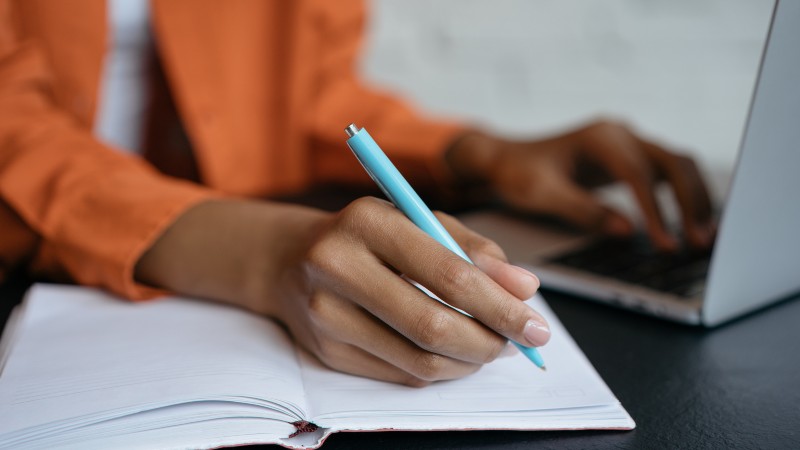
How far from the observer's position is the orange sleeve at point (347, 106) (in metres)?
0.96

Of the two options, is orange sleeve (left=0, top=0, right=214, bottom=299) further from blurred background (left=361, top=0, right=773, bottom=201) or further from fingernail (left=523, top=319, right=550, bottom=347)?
blurred background (left=361, top=0, right=773, bottom=201)

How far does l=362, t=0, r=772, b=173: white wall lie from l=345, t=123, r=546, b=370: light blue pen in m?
1.18

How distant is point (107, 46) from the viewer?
813 mm

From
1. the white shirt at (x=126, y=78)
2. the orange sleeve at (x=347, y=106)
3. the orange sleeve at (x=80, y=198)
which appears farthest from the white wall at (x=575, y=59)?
the orange sleeve at (x=80, y=198)

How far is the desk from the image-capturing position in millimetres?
387

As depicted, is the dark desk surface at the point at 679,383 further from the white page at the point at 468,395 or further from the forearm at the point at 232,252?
the forearm at the point at 232,252

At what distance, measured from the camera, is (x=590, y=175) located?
0.82 metres

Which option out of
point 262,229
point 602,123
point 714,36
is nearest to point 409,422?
point 262,229

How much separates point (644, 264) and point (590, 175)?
222 millimetres

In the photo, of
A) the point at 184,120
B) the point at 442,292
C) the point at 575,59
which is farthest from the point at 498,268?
the point at 575,59

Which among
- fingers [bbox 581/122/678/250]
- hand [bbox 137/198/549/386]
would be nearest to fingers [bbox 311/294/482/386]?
hand [bbox 137/198/549/386]

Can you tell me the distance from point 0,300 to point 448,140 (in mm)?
548

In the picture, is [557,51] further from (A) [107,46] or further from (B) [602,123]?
(A) [107,46]

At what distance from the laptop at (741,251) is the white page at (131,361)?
274mm
